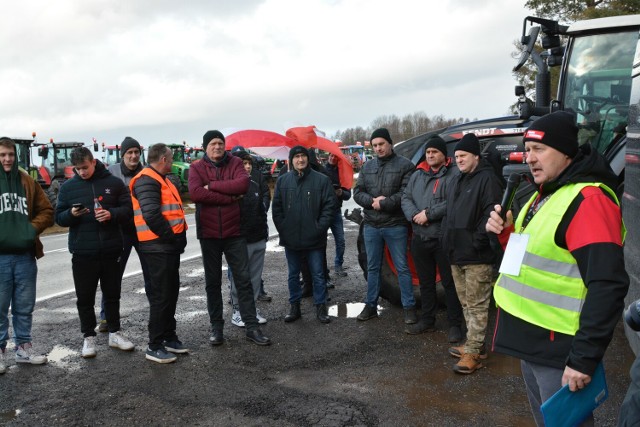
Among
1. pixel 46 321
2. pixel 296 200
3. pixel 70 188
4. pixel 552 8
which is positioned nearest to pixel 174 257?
pixel 70 188

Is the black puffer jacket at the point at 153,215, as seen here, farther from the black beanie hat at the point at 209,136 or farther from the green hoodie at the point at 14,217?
the green hoodie at the point at 14,217

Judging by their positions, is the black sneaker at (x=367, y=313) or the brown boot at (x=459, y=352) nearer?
the brown boot at (x=459, y=352)

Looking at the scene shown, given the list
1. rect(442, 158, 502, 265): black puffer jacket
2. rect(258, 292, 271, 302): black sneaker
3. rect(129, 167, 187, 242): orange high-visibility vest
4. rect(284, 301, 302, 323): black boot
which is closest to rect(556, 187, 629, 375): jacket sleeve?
rect(442, 158, 502, 265): black puffer jacket

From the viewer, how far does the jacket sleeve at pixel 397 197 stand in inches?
234

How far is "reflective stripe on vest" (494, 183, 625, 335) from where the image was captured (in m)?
2.41

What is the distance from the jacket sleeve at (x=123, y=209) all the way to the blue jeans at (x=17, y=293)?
83 centimetres

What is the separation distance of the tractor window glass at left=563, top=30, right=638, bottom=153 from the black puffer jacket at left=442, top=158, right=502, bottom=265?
1387mm

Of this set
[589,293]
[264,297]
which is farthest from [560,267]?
[264,297]

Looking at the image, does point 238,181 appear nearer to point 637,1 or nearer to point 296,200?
point 296,200

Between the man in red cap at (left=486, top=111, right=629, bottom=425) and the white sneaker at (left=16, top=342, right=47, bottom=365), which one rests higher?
the man in red cap at (left=486, top=111, right=629, bottom=425)

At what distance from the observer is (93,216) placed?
5.40 m

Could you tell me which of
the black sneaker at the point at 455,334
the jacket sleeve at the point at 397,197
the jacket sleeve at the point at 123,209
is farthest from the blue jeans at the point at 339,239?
the jacket sleeve at the point at 123,209

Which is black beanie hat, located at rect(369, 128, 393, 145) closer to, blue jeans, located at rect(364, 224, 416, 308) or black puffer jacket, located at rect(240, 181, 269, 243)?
blue jeans, located at rect(364, 224, 416, 308)

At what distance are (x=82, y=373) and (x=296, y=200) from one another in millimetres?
2732
